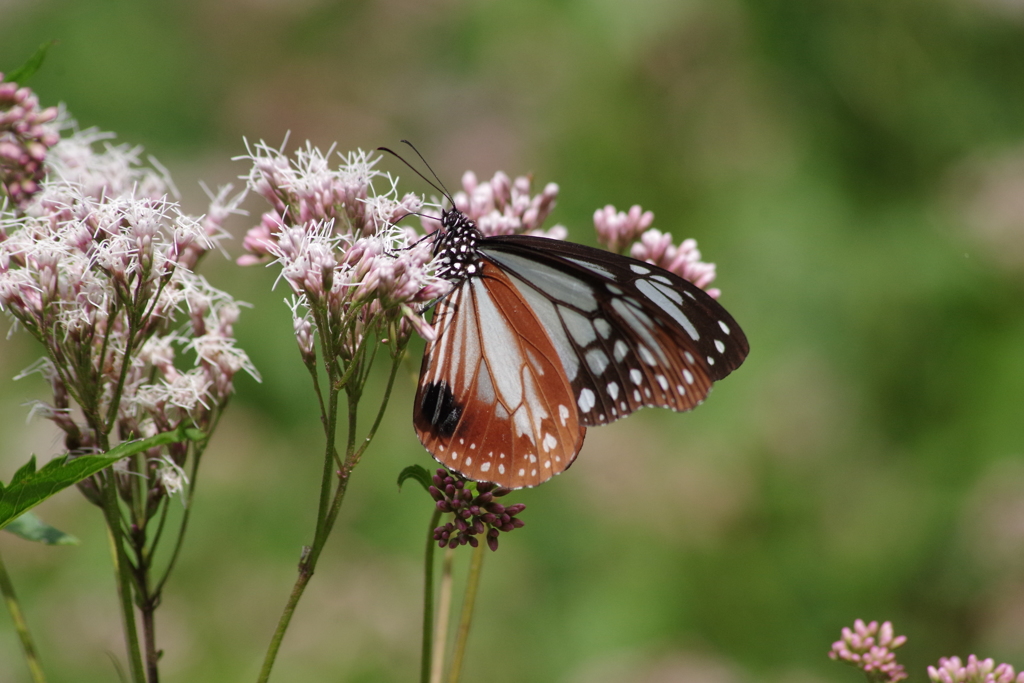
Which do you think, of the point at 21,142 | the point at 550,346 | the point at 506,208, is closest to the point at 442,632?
the point at 550,346

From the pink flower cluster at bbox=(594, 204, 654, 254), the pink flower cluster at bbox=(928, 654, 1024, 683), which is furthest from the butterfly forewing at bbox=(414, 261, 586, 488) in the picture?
the pink flower cluster at bbox=(928, 654, 1024, 683)

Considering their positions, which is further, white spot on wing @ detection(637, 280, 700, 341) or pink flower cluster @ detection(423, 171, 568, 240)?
pink flower cluster @ detection(423, 171, 568, 240)

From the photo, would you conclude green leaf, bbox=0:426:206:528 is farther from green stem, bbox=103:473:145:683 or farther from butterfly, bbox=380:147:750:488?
butterfly, bbox=380:147:750:488

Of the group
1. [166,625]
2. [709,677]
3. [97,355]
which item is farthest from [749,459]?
[97,355]

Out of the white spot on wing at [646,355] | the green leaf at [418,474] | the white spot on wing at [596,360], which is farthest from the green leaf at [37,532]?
the white spot on wing at [646,355]

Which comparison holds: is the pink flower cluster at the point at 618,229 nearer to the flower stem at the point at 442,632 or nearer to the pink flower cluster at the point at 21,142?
the flower stem at the point at 442,632

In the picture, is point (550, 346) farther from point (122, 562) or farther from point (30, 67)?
point (30, 67)

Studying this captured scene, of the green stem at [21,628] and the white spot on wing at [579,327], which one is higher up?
the white spot on wing at [579,327]
